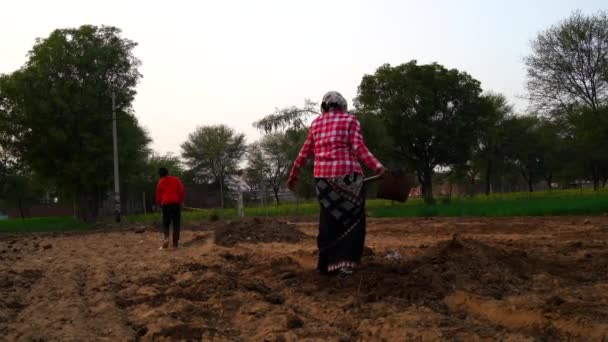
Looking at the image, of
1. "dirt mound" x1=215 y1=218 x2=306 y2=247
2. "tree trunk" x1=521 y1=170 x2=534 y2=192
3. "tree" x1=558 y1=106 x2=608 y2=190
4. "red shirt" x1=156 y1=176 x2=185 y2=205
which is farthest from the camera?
"tree trunk" x1=521 y1=170 x2=534 y2=192

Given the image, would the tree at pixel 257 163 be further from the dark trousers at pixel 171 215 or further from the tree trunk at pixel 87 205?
the dark trousers at pixel 171 215

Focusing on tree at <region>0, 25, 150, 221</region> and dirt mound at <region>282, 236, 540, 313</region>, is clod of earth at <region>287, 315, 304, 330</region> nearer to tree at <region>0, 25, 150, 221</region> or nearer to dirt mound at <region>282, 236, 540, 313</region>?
dirt mound at <region>282, 236, 540, 313</region>

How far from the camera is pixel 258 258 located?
869 cm

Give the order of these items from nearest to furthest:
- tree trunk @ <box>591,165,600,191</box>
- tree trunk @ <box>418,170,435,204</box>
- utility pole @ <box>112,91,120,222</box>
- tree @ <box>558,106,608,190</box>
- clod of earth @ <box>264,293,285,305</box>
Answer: clod of earth @ <box>264,293,285,305</box> → utility pole @ <box>112,91,120,222</box> → tree @ <box>558,106,608,190</box> → tree trunk @ <box>418,170,435,204</box> → tree trunk @ <box>591,165,600,191</box>

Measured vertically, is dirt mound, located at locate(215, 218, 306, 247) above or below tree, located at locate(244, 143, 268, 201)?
below

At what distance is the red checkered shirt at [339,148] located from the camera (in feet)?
19.2

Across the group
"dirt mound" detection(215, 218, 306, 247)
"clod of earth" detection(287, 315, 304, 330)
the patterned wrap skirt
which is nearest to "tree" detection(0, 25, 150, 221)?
"dirt mound" detection(215, 218, 306, 247)

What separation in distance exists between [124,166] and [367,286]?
32.3 metres

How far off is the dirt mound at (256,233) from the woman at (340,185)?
6.46 m

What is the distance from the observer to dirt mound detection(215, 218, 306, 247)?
12.8 metres

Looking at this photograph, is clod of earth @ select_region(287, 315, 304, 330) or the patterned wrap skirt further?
the patterned wrap skirt

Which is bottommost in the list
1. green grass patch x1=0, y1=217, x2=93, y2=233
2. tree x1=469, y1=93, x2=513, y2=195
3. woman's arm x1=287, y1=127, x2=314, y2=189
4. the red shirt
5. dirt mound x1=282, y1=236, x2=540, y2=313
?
green grass patch x1=0, y1=217, x2=93, y2=233

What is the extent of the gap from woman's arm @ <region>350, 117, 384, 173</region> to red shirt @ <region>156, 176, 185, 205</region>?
272 inches

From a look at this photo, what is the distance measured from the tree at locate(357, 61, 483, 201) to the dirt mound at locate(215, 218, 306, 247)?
25.7 metres
